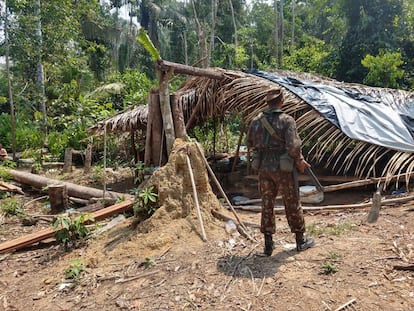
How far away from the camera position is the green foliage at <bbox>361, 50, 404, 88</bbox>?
42.2ft

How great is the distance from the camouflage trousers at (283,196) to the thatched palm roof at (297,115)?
2.86 metres

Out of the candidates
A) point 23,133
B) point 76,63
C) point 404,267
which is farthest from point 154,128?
point 23,133

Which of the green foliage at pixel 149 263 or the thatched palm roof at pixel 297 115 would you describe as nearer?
the green foliage at pixel 149 263

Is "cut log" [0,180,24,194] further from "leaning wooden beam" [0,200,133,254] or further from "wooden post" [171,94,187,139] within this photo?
"wooden post" [171,94,187,139]

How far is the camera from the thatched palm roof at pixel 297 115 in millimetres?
6738

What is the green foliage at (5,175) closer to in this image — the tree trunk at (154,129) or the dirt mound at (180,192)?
the tree trunk at (154,129)

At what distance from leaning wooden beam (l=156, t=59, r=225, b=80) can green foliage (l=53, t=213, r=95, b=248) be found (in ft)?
8.92

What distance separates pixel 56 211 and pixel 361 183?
18.5 feet

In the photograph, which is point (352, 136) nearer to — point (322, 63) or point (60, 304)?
point (60, 304)

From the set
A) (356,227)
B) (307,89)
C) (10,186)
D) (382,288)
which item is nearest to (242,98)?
(307,89)

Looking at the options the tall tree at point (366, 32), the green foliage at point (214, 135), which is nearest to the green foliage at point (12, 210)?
the green foliage at point (214, 135)

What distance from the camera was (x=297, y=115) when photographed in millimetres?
7602

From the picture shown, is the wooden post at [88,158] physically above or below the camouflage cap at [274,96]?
below

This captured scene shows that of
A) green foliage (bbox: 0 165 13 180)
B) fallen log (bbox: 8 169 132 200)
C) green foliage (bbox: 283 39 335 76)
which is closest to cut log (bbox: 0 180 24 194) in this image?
fallen log (bbox: 8 169 132 200)
